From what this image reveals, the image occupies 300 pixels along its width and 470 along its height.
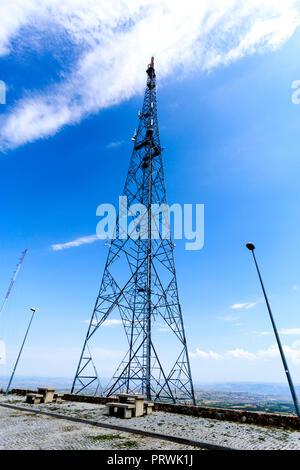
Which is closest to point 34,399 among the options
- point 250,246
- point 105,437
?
point 105,437

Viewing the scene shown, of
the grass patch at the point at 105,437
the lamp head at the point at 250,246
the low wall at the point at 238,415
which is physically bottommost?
the grass patch at the point at 105,437

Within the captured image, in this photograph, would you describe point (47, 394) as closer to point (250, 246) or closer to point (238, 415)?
point (238, 415)

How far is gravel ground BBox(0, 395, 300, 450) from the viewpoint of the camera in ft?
19.9

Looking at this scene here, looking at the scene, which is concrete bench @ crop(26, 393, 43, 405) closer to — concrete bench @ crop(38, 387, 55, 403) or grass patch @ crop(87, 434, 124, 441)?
concrete bench @ crop(38, 387, 55, 403)

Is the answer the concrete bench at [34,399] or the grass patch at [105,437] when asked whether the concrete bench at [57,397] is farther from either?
the grass patch at [105,437]

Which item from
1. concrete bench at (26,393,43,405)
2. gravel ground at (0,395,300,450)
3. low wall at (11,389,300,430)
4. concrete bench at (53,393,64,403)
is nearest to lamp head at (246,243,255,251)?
low wall at (11,389,300,430)

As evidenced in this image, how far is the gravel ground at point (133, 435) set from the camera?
239 inches

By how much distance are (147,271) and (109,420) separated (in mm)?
10599

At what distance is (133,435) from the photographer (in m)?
7.16

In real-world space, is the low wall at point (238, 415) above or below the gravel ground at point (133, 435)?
above

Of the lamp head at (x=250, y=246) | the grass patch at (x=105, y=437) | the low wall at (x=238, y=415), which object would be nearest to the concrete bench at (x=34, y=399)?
the low wall at (x=238, y=415)

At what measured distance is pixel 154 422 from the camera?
28.9 feet
